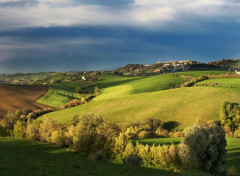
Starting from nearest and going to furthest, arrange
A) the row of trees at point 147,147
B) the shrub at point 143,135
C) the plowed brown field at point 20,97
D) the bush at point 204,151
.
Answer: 1. the bush at point 204,151
2. the row of trees at point 147,147
3. the shrub at point 143,135
4. the plowed brown field at point 20,97

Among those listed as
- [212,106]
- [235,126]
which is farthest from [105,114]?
[235,126]

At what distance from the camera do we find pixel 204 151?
40281 mm

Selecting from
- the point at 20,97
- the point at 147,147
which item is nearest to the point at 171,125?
the point at 147,147

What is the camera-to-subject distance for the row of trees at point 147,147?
3984 centimetres

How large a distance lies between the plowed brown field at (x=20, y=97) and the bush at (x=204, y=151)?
92.6 m

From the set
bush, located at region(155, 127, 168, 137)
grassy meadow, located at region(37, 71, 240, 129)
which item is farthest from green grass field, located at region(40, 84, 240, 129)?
bush, located at region(155, 127, 168, 137)

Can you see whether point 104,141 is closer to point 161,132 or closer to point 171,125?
point 161,132

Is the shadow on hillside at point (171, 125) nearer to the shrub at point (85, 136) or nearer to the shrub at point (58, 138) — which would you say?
the shrub at point (85, 136)

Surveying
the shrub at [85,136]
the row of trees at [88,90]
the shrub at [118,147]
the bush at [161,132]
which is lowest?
the bush at [161,132]

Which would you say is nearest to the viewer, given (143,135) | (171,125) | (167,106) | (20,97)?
(143,135)

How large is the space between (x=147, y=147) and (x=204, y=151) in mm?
11194

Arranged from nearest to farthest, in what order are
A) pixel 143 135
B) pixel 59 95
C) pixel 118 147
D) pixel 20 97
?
1. pixel 118 147
2. pixel 143 135
3. pixel 20 97
4. pixel 59 95

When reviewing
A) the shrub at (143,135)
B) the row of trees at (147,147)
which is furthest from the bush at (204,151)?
the shrub at (143,135)

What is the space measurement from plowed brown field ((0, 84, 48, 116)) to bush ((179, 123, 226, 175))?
9255 cm
